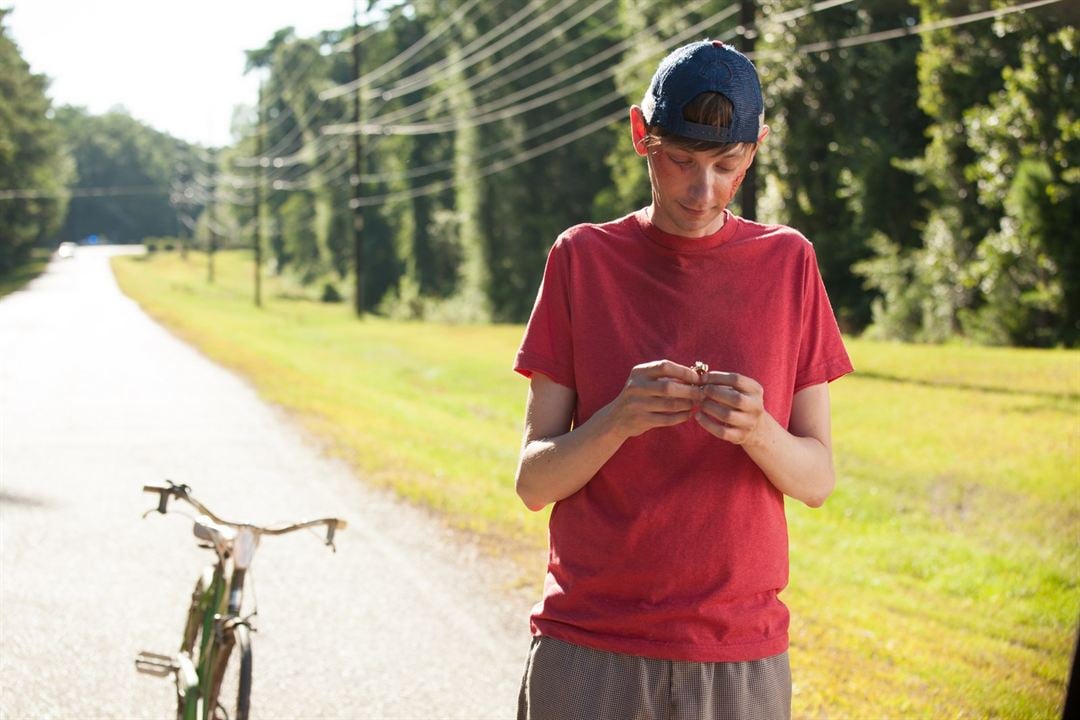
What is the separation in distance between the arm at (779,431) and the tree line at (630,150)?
471 cm

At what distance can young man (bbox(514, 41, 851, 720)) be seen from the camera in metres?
2.14

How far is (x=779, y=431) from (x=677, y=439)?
0.16m

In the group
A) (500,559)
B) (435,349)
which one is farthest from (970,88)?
(500,559)

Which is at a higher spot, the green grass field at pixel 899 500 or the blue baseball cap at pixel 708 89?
the blue baseball cap at pixel 708 89

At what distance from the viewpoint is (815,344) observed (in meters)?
2.26

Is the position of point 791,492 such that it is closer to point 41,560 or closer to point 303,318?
point 41,560

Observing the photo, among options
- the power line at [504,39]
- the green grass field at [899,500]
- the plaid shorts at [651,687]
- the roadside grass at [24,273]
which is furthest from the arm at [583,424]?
the roadside grass at [24,273]

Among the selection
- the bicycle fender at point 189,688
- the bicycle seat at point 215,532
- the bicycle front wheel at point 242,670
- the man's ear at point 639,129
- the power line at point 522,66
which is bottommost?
the bicycle fender at point 189,688

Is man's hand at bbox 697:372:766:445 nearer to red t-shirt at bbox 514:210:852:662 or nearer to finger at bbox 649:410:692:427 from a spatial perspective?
finger at bbox 649:410:692:427

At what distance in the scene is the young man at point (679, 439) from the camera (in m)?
2.14

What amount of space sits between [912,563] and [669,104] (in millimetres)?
9463

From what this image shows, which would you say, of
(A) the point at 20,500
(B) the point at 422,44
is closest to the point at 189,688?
(A) the point at 20,500

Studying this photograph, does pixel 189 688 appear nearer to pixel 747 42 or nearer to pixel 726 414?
pixel 726 414

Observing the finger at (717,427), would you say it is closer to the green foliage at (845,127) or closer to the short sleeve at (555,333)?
the short sleeve at (555,333)
